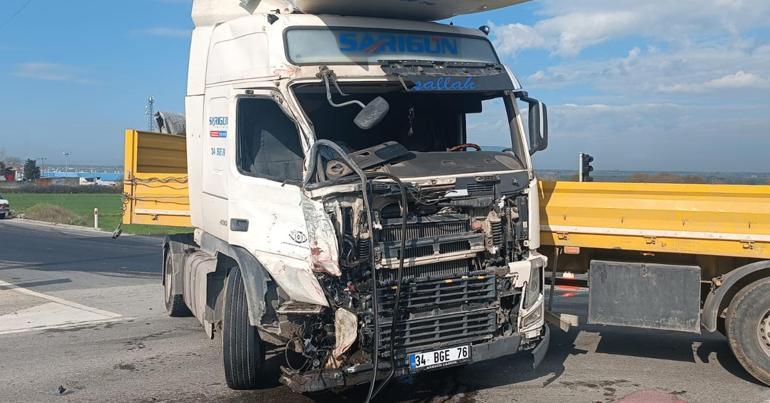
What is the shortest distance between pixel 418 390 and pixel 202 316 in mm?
2338

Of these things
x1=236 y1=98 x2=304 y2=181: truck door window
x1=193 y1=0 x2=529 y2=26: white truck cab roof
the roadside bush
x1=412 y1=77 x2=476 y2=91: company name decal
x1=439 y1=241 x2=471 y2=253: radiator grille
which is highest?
x1=193 y1=0 x2=529 y2=26: white truck cab roof

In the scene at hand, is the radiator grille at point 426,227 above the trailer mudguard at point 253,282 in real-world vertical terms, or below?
above

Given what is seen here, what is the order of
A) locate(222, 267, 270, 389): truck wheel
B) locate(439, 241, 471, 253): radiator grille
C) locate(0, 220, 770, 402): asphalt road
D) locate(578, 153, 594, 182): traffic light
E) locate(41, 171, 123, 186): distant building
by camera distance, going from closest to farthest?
locate(439, 241, 471, 253): radiator grille < locate(222, 267, 270, 389): truck wheel < locate(0, 220, 770, 402): asphalt road < locate(578, 153, 594, 182): traffic light < locate(41, 171, 123, 186): distant building

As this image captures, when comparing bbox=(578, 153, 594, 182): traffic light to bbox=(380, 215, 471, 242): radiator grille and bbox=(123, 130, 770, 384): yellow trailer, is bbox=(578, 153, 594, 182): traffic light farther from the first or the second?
bbox=(380, 215, 471, 242): radiator grille

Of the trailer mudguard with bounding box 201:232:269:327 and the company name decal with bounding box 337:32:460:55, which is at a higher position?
the company name decal with bounding box 337:32:460:55

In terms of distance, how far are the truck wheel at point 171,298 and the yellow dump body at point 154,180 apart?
600mm

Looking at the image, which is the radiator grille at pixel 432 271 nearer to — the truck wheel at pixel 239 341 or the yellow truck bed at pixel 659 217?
the truck wheel at pixel 239 341

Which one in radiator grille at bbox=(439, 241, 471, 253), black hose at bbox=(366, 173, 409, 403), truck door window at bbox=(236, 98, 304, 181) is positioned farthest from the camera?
truck door window at bbox=(236, 98, 304, 181)

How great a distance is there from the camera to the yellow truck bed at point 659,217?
651 centimetres

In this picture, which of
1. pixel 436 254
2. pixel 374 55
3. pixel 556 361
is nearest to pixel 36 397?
pixel 436 254

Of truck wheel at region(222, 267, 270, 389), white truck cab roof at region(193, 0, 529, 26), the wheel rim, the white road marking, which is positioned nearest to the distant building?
the white road marking

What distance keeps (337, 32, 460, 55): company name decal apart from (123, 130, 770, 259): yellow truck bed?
68.9 inches

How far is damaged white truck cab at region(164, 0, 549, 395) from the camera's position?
210 inches

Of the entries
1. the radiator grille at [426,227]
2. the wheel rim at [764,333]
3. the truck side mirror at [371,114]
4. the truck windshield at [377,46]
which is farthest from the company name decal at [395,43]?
the wheel rim at [764,333]
